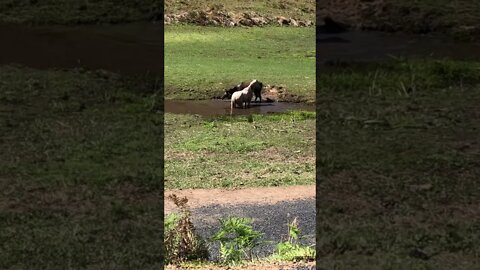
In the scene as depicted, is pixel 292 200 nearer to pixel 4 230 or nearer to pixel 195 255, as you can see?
pixel 195 255

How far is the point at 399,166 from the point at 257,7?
13.3 m

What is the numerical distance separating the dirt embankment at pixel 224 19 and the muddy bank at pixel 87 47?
1825 mm

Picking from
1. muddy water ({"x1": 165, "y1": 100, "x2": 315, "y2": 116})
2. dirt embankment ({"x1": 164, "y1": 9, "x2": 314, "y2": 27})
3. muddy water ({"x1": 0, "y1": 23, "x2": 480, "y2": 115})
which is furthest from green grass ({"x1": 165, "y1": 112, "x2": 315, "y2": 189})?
dirt embankment ({"x1": 164, "y1": 9, "x2": 314, "y2": 27})

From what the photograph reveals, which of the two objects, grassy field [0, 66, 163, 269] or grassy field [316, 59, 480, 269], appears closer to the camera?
grassy field [316, 59, 480, 269]

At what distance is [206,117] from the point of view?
12.0 m

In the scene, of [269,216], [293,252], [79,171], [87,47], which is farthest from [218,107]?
[293,252]

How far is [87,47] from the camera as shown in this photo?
15688 millimetres

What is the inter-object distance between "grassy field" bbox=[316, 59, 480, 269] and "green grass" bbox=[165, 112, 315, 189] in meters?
0.47

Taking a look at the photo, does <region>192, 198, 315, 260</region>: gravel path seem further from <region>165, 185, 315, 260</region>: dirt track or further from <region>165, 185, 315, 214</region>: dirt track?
<region>165, 185, 315, 214</region>: dirt track

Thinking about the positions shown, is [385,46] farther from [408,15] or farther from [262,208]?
[262,208]

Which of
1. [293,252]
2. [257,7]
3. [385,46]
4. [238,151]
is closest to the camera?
[293,252]

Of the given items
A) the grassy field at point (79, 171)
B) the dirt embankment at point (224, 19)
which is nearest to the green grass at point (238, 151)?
the grassy field at point (79, 171)

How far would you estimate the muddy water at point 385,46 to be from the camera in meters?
13.1

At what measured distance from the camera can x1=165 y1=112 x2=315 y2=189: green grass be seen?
27.0 feet
